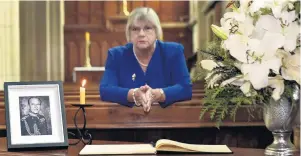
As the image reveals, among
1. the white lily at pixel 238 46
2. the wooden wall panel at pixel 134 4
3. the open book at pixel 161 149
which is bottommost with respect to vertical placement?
the open book at pixel 161 149

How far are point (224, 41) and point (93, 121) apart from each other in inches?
47.0

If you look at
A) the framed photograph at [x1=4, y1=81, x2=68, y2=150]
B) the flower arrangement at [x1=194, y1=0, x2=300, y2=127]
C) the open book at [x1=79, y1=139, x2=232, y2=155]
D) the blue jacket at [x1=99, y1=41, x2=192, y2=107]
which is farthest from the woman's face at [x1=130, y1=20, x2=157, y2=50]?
the flower arrangement at [x1=194, y1=0, x2=300, y2=127]

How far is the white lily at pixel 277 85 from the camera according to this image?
60.1 inches

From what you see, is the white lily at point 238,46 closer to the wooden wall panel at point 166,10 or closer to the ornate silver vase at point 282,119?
the ornate silver vase at point 282,119

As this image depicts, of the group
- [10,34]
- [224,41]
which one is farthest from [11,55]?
[224,41]

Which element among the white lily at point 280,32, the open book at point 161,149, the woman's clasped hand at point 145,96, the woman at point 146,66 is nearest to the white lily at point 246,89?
the white lily at point 280,32

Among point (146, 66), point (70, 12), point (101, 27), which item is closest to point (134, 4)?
point (101, 27)

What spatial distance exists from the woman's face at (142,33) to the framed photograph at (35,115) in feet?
3.11

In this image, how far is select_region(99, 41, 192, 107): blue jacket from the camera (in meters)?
2.86

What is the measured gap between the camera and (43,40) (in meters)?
8.16

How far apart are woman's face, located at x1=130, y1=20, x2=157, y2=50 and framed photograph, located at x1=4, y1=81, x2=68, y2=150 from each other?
37.3 inches

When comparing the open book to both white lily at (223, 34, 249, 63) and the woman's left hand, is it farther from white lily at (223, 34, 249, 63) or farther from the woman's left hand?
the woman's left hand

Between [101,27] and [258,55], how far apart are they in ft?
23.2

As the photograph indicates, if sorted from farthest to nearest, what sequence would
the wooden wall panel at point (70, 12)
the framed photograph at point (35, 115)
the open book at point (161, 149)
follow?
the wooden wall panel at point (70, 12) < the framed photograph at point (35, 115) < the open book at point (161, 149)
